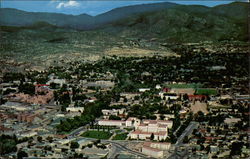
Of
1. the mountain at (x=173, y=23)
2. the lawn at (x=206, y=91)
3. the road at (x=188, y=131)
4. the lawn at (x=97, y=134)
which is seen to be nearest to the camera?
the road at (x=188, y=131)

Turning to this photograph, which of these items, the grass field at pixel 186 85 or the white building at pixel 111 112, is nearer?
the white building at pixel 111 112

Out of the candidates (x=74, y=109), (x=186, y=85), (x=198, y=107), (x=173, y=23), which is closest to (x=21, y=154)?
(x=74, y=109)

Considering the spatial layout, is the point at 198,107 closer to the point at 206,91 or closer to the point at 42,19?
the point at 206,91

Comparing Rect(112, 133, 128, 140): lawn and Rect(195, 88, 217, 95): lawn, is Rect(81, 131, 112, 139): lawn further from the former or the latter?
Rect(195, 88, 217, 95): lawn

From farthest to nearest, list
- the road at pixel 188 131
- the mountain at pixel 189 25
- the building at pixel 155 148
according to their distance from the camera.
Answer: the mountain at pixel 189 25
the road at pixel 188 131
the building at pixel 155 148

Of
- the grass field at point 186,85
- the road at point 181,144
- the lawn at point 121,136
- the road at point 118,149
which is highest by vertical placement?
the grass field at point 186,85

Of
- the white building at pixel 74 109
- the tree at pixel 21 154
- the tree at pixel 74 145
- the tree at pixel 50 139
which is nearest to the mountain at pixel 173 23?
the white building at pixel 74 109

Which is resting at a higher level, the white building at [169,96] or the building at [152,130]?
the white building at [169,96]

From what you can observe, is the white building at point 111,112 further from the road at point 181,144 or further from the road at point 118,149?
the road at point 118,149

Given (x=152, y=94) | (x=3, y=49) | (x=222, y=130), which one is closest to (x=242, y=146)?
(x=222, y=130)
